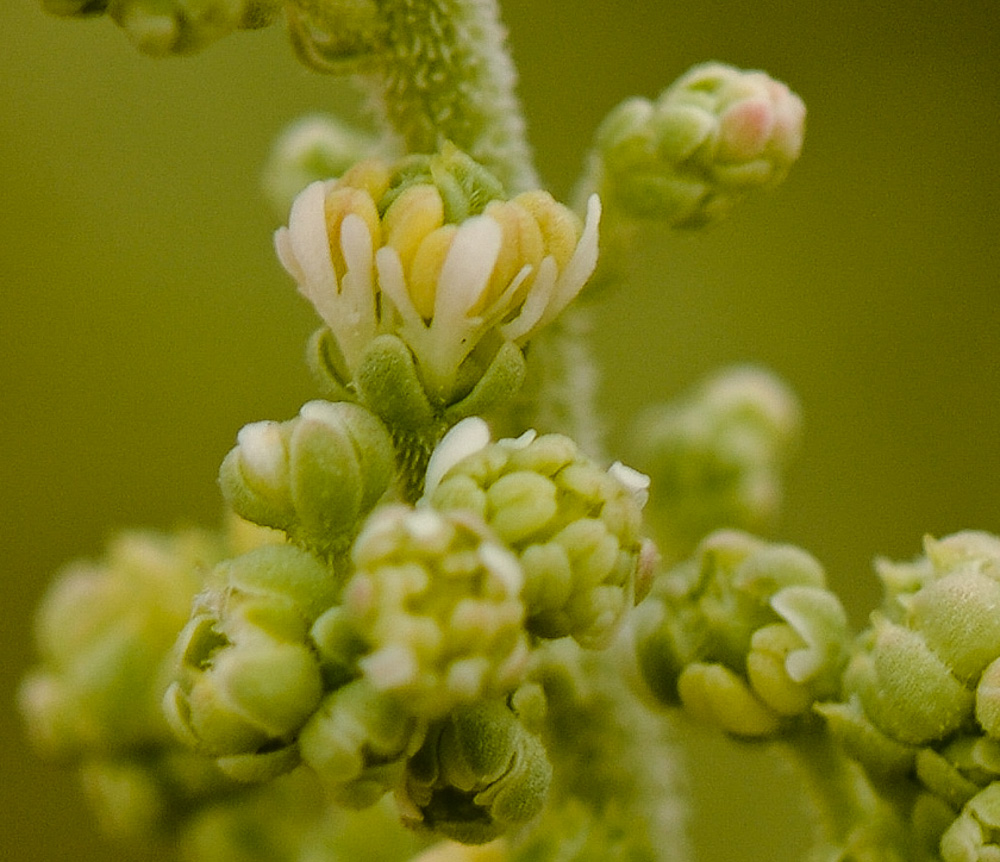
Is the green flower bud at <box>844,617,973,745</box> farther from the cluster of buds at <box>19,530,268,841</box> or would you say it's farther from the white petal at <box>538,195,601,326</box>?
the cluster of buds at <box>19,530,268,841</box>

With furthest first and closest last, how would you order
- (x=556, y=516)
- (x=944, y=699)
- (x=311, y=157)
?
(x=311, y=157), (x=944, y=699), (x=556, y=516)

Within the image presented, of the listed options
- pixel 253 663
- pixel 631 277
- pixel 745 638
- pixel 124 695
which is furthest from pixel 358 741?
pixel 631 277

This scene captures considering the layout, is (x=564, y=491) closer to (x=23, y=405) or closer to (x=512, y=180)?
(x=512, y=180)

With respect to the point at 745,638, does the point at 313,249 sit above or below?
above

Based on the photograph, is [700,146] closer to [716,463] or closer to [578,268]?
[578,268]

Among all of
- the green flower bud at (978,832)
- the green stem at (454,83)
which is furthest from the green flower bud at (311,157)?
the green flower bud at (978,832)

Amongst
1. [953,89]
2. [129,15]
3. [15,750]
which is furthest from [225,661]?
[953,89]

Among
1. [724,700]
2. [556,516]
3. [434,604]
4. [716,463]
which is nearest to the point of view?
[434,604]
